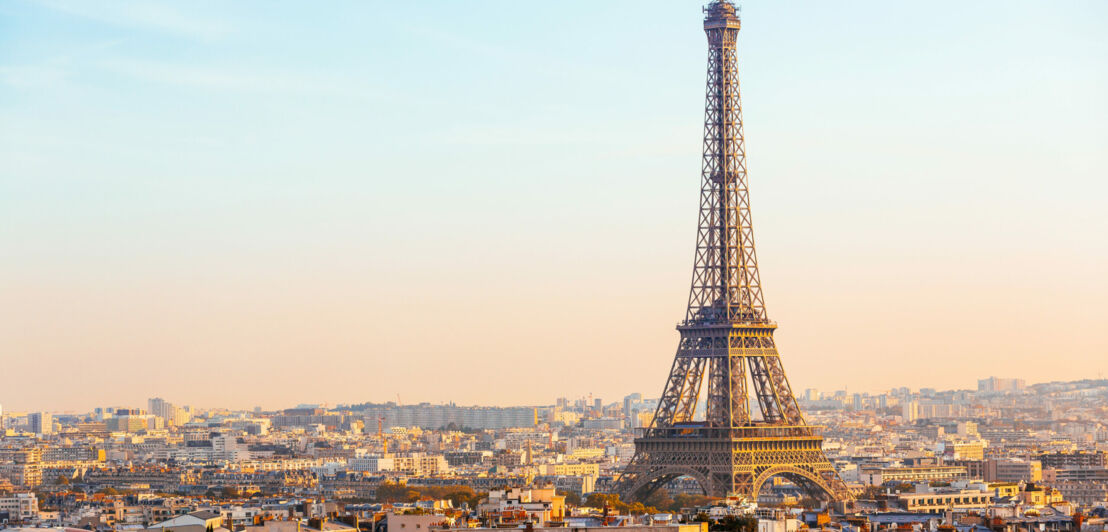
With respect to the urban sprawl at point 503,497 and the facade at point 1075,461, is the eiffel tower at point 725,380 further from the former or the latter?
the facade at point 1075,461

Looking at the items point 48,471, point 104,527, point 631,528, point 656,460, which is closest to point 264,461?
point 48,471

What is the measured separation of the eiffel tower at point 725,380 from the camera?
95875 mm

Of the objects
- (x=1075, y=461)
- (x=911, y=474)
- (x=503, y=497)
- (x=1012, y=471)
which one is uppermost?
(x=1075, y=461)

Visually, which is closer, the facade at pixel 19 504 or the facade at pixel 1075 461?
the facade at pixel 19 504

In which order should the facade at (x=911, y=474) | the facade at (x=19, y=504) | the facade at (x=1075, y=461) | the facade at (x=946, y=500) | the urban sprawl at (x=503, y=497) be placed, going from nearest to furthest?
the urban sprawl at (x=503, y=497)
the facade at (x=946, y=500)
the facade at (x=19, y=504)
the facade at (x=911, y=474)
the facade at (x=1075, y=461)

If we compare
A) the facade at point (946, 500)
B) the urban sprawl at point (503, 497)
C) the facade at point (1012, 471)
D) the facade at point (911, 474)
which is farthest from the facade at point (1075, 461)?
the facade at point (946, 500)

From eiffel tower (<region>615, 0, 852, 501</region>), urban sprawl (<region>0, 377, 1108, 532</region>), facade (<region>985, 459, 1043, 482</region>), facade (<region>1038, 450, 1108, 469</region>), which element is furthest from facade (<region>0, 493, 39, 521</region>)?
facade (<region>1038, 450, 1108, 469</region>)

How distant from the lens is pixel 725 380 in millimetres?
98625

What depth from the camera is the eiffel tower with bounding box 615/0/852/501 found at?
9588 cm

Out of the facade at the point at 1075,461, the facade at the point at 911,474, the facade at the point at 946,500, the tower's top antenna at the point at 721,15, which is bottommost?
the facade at the point at 946,500

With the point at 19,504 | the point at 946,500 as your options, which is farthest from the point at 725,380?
the point at 19,504

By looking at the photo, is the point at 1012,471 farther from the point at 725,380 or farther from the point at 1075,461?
the point at 725,380

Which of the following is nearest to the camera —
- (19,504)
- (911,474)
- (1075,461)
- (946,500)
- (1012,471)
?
(946,500)

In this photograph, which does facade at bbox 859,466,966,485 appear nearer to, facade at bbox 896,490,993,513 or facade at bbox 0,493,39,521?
facade at bbox 896,490,993,513
